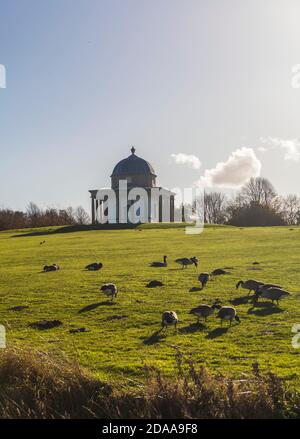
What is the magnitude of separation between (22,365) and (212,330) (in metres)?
6.46

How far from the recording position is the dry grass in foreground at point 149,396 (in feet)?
36.9

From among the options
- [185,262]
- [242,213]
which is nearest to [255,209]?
[242,213]

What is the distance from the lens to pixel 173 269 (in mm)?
31906

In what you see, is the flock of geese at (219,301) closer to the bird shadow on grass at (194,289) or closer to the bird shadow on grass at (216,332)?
the bird shadow on grass at (194,289)

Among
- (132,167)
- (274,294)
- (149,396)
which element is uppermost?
(132,167)

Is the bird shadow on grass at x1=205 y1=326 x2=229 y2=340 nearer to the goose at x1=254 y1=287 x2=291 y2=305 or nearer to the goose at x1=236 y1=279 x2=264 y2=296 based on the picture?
the goose at x1=254 y1=287 x2=291 y2=305

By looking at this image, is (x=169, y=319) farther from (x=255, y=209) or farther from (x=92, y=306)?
(x=255, y=209)

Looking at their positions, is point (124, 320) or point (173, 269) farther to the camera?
point (173, 269)

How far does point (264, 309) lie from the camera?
63.0 feet

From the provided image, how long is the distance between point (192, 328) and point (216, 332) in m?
0.93

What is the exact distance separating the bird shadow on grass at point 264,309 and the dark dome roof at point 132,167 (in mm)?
118183

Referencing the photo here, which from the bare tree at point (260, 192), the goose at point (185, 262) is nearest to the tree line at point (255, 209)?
the bare tree at point (260, 192)
